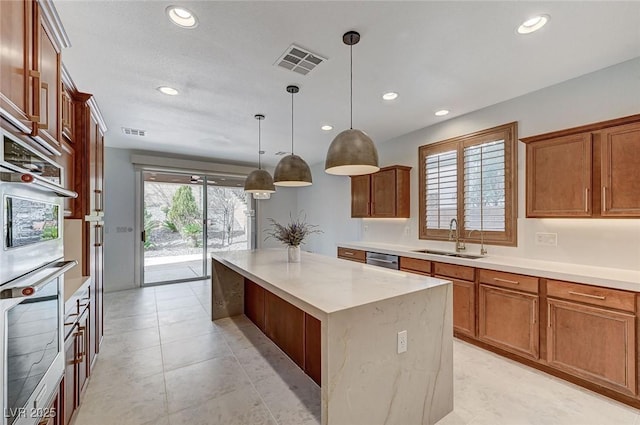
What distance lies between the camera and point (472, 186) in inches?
135

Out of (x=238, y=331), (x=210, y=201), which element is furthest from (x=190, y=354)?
(x=210, y=201)

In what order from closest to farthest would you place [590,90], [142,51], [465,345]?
[142,51] < [590,90] < [465,345]

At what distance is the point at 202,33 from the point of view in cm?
195

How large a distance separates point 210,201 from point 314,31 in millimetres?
4942

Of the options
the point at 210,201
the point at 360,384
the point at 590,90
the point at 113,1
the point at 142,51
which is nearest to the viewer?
the point at 360,384

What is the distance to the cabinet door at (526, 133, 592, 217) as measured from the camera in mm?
2365

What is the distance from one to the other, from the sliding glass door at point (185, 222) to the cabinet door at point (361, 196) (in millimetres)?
2973

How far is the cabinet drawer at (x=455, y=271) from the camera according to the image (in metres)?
2.92

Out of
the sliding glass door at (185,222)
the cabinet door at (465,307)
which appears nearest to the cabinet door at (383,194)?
the cabinet door at (465,307)

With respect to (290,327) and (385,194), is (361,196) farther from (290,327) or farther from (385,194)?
(290,327)

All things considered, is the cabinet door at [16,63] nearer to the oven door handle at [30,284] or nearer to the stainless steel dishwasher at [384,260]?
the oven door handle at [30,284]

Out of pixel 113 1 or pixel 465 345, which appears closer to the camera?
pixel 113 1

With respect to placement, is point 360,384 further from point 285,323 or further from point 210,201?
point 210,201

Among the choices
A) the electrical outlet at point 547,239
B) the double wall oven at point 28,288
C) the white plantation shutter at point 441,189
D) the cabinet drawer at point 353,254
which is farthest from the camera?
the cabinet drawer at point 353,254
